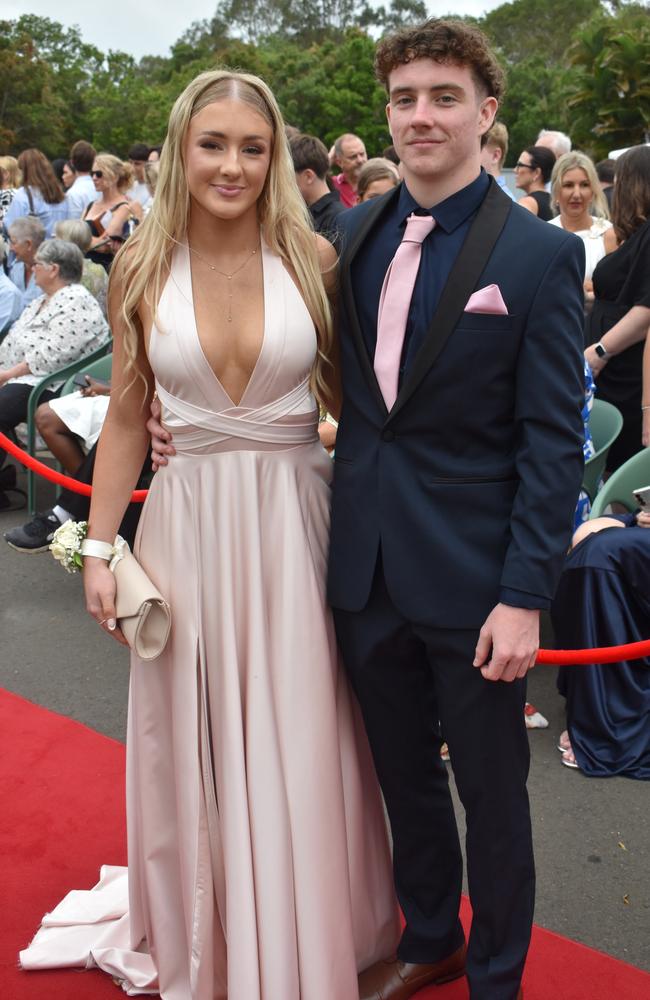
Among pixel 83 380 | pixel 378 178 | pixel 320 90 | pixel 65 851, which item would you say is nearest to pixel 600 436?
pixel 378 178

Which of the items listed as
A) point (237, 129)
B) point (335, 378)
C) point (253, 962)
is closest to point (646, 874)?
point (253, 962)

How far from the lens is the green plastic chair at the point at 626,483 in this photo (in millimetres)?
4238

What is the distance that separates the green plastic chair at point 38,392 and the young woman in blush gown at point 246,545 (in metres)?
4.29

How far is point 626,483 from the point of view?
4.30 m

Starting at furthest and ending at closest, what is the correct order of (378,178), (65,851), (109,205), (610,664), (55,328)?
(109,205)
(378,178)
(55,328)
(610,664)
(65,851)

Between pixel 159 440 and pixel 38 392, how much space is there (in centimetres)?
440

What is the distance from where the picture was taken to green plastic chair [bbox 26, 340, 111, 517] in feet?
21.4

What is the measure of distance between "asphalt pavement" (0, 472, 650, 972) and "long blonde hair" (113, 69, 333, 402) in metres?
1.21

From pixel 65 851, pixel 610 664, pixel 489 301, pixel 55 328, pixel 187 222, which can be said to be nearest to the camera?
pixel 489 301

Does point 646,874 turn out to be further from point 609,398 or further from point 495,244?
point 609,398

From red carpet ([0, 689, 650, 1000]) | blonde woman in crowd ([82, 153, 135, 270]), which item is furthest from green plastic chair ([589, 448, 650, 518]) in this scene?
blonde woman in crowd ([82, 153, 135, 270])

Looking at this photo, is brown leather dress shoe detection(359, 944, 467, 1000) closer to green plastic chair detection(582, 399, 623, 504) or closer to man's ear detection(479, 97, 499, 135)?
man's ear detection(479, 97, 499, 135)

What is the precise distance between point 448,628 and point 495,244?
809 millimetres

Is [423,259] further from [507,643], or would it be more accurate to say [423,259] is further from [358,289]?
[507,643]
